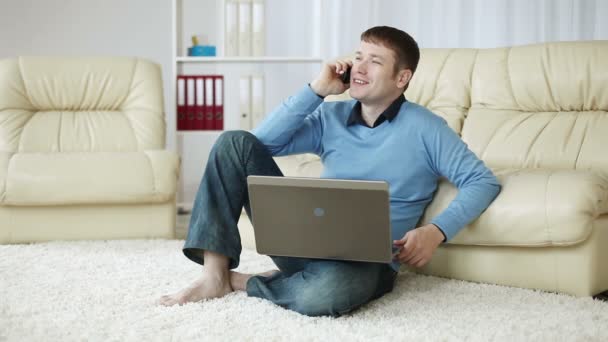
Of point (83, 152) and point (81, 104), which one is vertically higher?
point (81, 104)

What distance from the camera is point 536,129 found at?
2699 mm

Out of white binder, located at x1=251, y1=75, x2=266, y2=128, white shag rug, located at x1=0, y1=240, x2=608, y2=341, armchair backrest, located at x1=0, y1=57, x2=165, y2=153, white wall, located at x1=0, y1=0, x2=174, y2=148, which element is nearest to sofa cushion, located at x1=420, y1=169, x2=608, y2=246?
white shag rug, located at x1=0, y1=240, x2=608, y2=341

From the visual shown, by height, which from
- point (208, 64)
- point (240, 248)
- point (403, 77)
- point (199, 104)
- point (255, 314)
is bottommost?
point (255, 314)

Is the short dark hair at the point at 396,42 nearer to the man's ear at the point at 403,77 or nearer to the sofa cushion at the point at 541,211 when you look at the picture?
the man's ear at the point at 403,77

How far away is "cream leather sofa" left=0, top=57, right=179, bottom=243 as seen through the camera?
9.74 ft

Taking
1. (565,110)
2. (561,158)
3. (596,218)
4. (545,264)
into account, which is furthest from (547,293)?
(565,110)

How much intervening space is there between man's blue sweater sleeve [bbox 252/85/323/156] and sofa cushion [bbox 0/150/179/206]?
0.97 meters

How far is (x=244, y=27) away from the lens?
4.19m

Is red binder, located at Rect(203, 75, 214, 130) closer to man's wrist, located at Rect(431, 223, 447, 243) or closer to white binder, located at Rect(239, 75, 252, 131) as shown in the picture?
white binder, located at Rect(239, 75, 252, 131)

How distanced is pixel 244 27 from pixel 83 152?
4.61 feet

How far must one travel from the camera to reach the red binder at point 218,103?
4195mm

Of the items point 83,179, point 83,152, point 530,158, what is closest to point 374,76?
point 530,158

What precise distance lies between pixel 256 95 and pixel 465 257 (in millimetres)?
2174

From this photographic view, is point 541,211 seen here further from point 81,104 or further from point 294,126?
point 81,104
